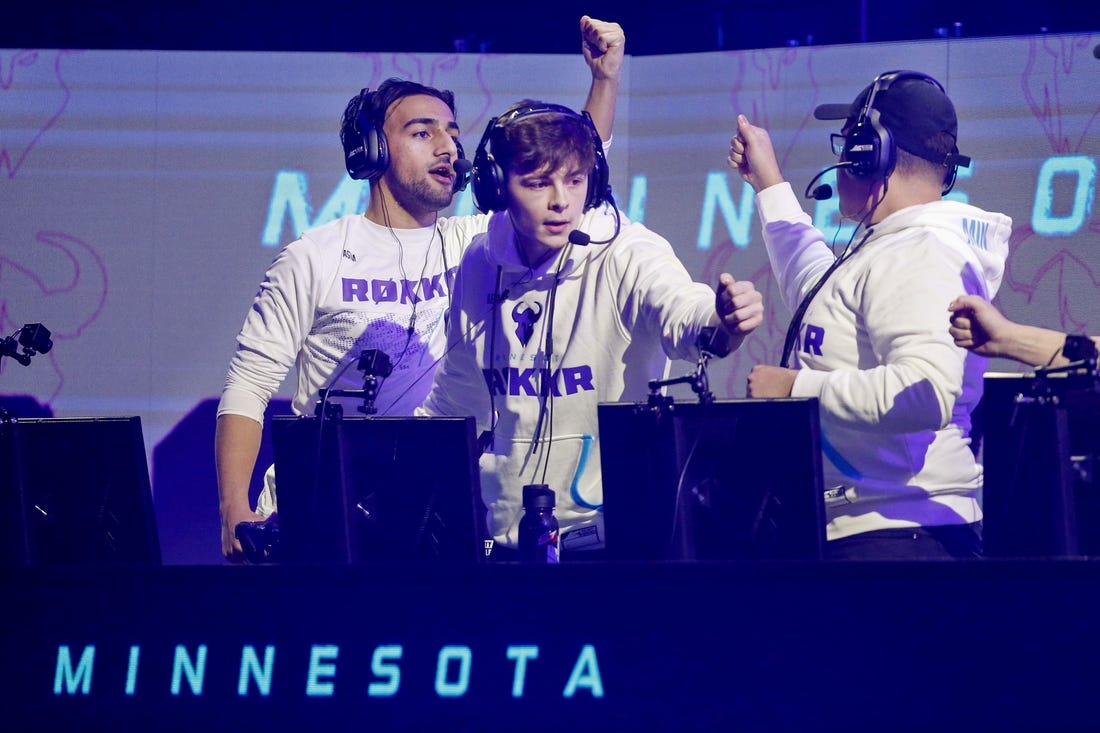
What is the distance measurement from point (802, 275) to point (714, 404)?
0.63 m

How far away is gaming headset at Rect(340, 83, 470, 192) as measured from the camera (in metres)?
3.09

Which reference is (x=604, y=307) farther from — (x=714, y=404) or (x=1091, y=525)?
(x=1091, y=525)

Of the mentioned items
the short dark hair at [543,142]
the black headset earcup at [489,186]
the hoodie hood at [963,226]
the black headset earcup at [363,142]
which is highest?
the black headset earcup at [363,142]

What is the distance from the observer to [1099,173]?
374cm

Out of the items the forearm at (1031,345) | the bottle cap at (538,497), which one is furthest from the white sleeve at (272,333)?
the forearm at (1031,345)

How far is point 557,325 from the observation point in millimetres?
2473

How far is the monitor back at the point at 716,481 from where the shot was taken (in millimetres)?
1853

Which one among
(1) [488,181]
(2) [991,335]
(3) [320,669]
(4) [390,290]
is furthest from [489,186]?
(3) [320,669]

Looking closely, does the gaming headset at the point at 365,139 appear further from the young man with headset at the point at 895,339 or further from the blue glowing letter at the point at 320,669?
the blue glowing letter at the point at 320,669

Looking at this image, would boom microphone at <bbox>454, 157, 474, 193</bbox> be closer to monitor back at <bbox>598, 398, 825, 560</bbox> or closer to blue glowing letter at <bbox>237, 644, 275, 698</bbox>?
monitor back at <bbox>598, 398, 825, 560</bbox>

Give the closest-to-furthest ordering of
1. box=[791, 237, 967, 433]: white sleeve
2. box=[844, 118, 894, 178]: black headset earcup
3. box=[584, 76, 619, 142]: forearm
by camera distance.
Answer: box=[791, 237, 967, 433]: white sleeve < box=[844, 118, 894, 178]: black headset earcup < box=[584, 76, 619, 142]: forearm

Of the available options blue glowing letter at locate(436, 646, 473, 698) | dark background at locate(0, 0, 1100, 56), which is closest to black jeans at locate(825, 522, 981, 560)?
blue glowing letter at locate(436, 646, 473, 698)

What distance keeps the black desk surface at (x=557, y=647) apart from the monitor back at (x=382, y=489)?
1.52ft

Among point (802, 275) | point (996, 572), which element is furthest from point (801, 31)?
point (996, 572)
